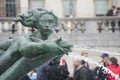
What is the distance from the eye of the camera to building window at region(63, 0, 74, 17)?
34.3m

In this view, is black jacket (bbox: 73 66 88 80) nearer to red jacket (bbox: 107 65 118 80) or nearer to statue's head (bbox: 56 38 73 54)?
red jacket (bbox: 107 65 118 80)

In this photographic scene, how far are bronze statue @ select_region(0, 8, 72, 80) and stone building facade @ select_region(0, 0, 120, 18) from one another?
28.7 metres

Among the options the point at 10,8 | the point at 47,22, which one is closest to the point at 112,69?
the point at 47,22

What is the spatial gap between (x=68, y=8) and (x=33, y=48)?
30323mm

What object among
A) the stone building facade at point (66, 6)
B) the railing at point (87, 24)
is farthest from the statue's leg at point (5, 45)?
the stone building facade at point (66, 6)

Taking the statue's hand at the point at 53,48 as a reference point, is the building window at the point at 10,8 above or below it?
below

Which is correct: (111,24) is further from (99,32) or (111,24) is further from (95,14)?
(95,14)

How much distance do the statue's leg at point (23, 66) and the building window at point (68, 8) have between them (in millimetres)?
29166

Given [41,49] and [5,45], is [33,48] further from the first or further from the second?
[5,45]

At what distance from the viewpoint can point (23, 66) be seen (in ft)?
15.9

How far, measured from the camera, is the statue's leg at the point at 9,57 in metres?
4.97

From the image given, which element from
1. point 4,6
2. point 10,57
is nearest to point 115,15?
point 4,6

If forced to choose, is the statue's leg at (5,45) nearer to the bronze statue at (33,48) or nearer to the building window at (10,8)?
the bronze statue at (33,48)

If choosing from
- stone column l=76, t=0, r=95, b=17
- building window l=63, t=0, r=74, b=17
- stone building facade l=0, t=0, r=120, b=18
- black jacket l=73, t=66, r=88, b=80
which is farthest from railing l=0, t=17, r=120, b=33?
black jacket l=73, t=66, r=88, b=80
